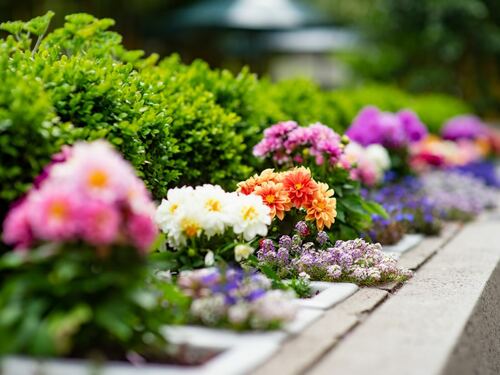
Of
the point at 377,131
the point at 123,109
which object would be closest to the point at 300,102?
the point at 377,131

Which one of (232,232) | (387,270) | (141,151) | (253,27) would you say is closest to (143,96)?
(141,151)

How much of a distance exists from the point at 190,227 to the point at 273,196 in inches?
30.3

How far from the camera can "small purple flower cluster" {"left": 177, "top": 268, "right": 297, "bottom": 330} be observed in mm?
3361

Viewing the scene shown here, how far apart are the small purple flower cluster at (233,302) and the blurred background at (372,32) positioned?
1528 centimetres

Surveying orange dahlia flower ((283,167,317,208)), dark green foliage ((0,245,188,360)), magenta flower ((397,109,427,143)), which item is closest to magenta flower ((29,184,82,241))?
dark green foliage ((0,245,188,360))

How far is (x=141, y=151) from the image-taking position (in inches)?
170

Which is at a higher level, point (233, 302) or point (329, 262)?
point (233, 302)

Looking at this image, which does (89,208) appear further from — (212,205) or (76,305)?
(212,205)

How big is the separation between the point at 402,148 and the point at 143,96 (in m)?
4.69

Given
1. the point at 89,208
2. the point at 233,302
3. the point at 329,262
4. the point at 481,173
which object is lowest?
the point at 481,173

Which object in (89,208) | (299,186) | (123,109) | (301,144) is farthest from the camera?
(301,144)

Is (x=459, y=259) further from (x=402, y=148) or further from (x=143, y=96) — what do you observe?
(x=402, y=148)

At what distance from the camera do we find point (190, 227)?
4.07 meters

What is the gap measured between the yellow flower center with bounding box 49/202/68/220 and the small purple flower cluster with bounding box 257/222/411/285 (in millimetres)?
1826
